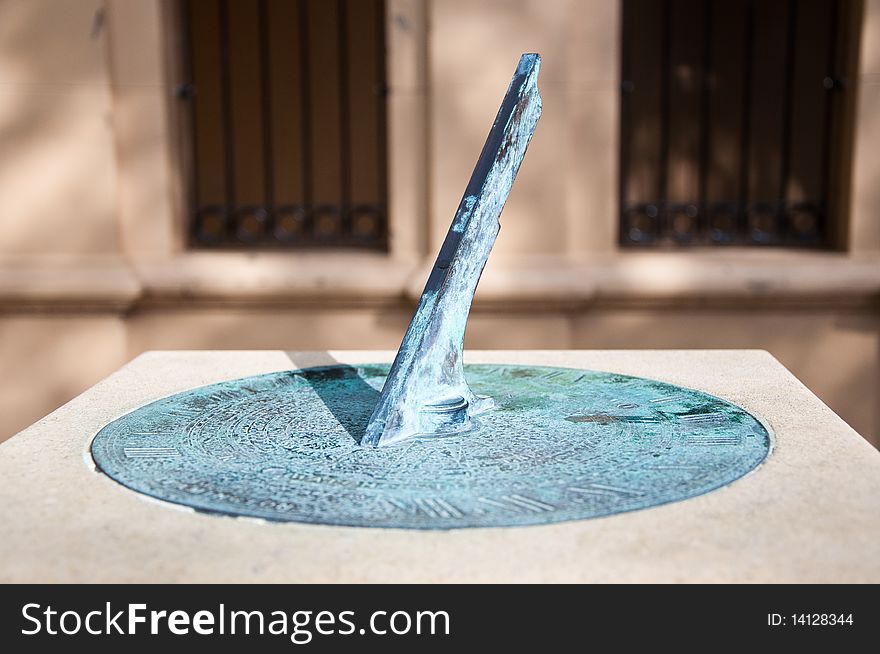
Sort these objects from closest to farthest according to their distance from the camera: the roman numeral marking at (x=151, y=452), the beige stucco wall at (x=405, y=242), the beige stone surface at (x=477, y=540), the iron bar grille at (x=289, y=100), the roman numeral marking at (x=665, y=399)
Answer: the beige stone surface at (x=477, y=540) < the roman numeral marking at (x=151, y=452) < the roman numeral marking at (x=665, y=399) < the beige stucco wall at (x=405, y=242) < the iron bar grille at (x=289, y=100)

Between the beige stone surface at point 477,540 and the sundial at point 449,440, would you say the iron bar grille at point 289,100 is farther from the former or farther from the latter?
the beige stone surface at point 477,540

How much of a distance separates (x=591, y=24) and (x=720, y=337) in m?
1.50

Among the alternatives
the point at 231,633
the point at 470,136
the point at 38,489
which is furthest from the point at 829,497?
the point at 470,136

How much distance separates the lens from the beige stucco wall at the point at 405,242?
179 inches

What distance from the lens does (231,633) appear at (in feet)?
4.92

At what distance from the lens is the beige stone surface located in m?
1.56

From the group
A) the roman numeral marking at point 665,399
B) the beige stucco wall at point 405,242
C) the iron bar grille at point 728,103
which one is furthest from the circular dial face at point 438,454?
the iron bar grille at point 728,103

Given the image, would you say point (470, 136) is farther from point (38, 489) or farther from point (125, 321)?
point (38, 489)

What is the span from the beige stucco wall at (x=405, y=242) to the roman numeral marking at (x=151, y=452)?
8.13 ft

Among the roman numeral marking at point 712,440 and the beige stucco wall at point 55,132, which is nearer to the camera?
the roman numeral marking at point 712,440

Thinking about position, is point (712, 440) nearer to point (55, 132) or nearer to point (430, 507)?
point (430, 507)

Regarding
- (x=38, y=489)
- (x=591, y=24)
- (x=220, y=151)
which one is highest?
(x=591, y=24)

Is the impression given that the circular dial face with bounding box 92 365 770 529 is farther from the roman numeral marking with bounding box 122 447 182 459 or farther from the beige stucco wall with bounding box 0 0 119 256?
the beige stucco wall with bounding box 0 0 119 256

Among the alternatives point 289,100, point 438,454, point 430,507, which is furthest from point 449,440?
point 289,100
